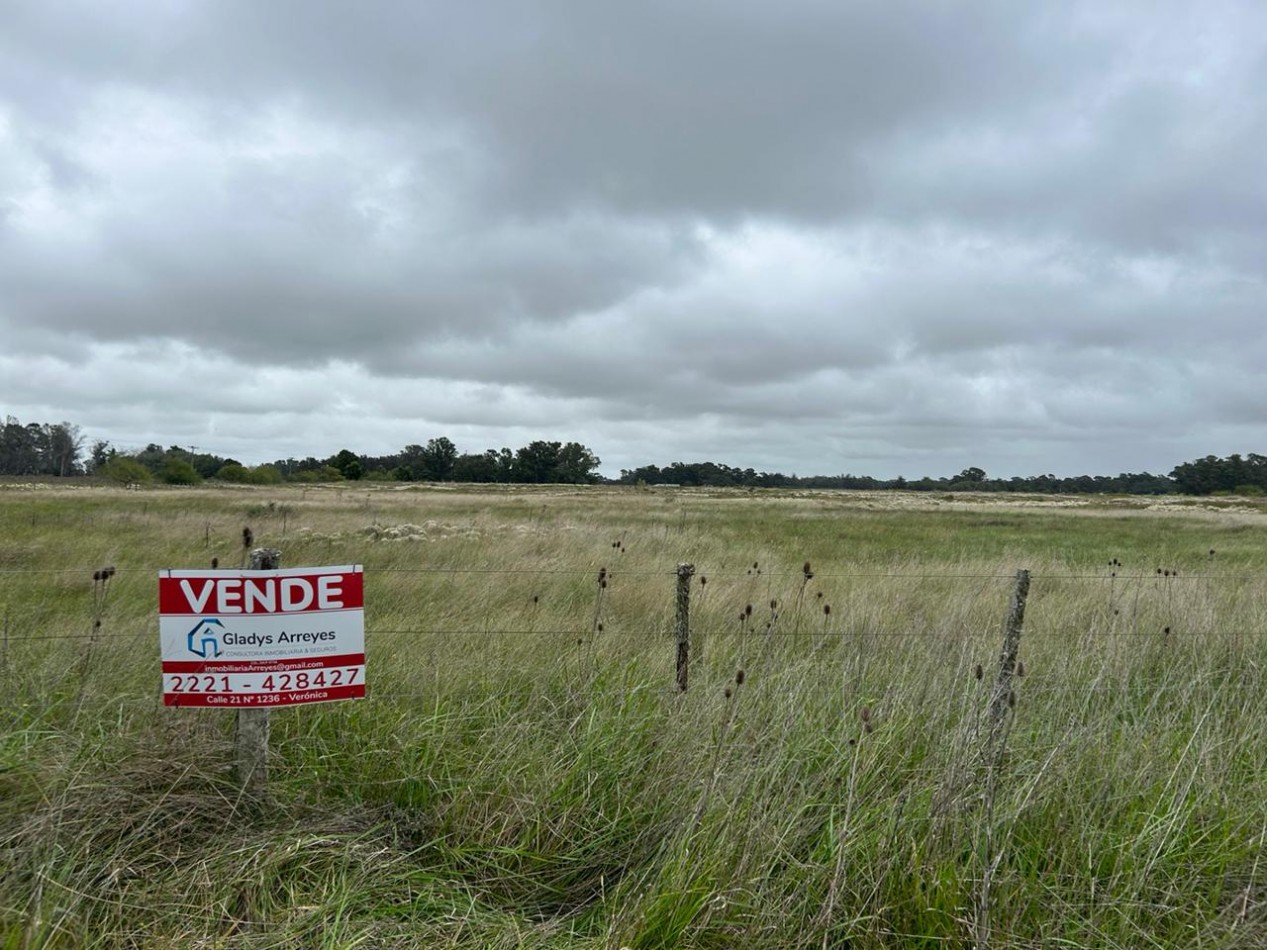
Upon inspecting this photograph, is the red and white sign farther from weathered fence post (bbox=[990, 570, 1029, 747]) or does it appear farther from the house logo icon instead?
weathered fence post (bbox=[990, 570, 1029, 747])

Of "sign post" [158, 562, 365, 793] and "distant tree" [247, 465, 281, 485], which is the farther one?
"distant tree" [247, 465, 281, 485]

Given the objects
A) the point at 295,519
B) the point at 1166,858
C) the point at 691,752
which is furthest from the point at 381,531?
the point at 1166,858

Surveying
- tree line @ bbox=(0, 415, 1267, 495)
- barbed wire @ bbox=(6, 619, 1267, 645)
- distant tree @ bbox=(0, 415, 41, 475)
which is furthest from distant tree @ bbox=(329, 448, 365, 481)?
barbed wire @ bbox=(6, 619, 1267, 645)

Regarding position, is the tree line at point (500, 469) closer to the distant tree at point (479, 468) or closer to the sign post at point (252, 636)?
the distant tree at point (479, 468)

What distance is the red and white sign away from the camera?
3.70 meters

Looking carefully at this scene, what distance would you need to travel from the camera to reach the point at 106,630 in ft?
19.2

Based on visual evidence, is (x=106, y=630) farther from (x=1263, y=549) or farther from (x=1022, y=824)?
(x=1263, y=549)

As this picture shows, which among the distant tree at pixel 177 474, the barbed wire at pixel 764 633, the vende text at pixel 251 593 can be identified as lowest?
the barbed wire at pixel 764 633

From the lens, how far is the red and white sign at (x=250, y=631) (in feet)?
12.1

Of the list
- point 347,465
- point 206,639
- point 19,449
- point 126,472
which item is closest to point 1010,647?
point 206,639

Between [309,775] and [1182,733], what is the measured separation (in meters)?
4.84

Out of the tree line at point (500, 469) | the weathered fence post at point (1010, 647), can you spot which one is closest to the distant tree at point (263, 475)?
the tree line at point (500, 469)

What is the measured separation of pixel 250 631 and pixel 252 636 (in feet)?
0.09

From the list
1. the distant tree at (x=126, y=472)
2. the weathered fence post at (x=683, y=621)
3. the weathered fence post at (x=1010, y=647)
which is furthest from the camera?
the distant tree at (x=126, y=472)
